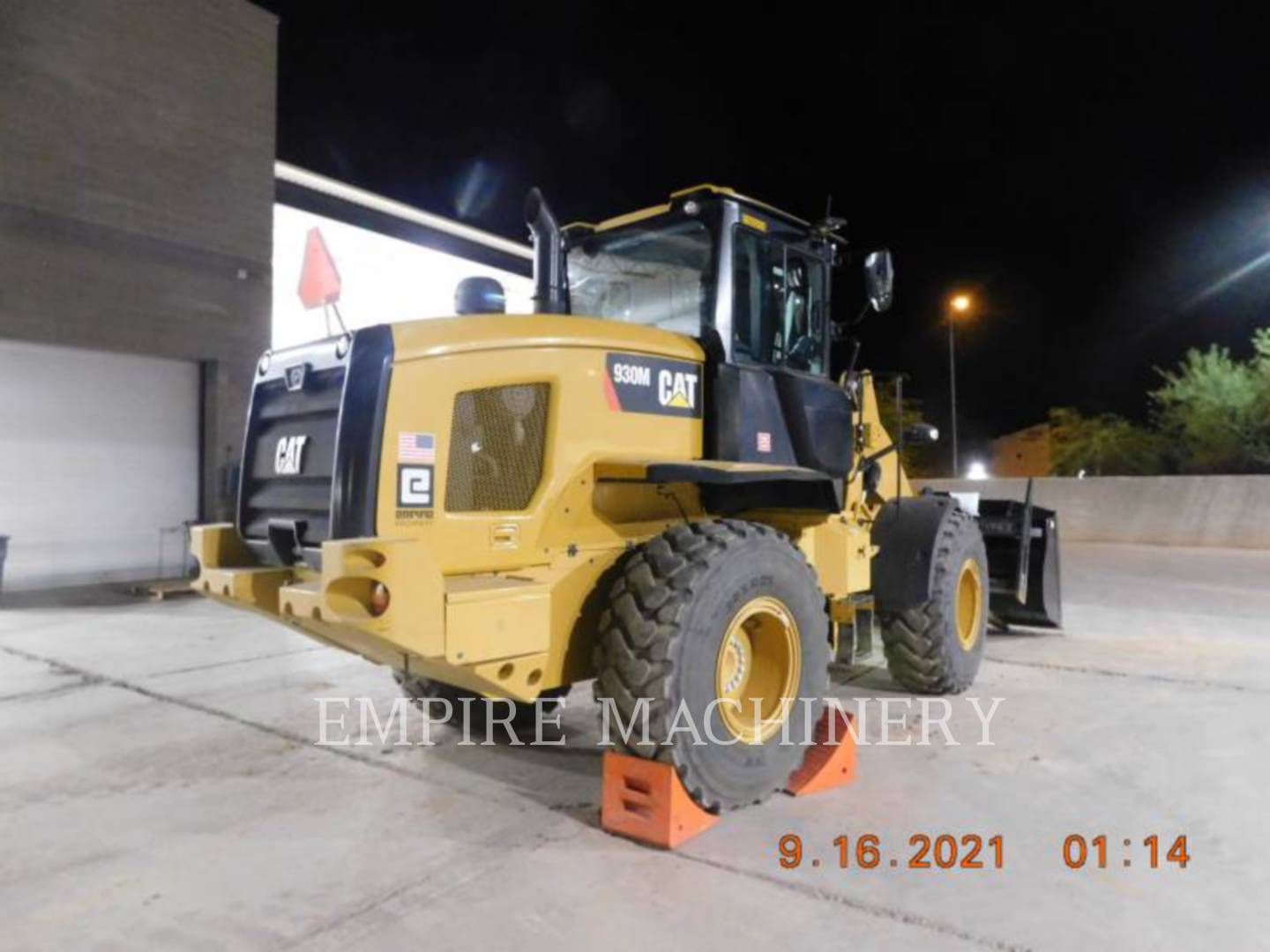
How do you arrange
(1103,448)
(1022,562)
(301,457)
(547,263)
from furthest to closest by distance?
(1103,448) < (1022,562) < (547,263) < (301,457)

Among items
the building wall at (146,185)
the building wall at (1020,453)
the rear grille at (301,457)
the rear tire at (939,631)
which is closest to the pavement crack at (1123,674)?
the rear tire at (939,631)

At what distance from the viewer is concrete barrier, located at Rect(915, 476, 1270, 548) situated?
1858 centimetres

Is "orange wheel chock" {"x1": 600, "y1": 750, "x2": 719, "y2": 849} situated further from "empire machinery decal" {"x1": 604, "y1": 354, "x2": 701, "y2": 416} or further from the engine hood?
the engine hood

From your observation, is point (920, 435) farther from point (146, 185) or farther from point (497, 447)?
point (146, 185)

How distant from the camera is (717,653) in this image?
3699 mm

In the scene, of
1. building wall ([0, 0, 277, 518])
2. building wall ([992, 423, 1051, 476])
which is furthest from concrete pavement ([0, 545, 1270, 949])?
building wall ([992, 423, 1051, 476])

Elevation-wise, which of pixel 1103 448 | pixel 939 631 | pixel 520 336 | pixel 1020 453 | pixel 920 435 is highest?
pixel 1020 453

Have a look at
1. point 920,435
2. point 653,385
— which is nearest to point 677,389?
point 653,385

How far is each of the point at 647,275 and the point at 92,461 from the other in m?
11.2

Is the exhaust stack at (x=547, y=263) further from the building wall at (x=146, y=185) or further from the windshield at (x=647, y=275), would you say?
the building wall at (x=146, y=185)

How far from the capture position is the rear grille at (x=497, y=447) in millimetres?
3564

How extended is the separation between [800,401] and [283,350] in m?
2.58

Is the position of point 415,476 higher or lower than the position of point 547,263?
lower

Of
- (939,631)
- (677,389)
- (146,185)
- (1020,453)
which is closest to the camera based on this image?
(677,389)
